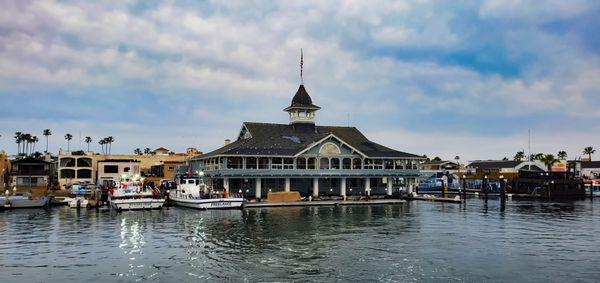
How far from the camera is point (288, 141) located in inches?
2837

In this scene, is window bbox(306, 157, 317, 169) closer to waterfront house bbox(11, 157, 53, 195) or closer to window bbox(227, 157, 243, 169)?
window bbox(227, 157, 243, 169)

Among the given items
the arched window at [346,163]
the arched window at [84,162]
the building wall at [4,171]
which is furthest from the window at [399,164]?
the building wall at [4,171]

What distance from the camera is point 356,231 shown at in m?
38.8

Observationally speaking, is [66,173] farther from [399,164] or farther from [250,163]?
[399,164]

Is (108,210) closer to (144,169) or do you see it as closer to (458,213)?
(458,213)

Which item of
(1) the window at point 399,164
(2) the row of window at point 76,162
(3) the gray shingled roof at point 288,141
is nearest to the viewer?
(3) the gray shingled roof at point 288,141

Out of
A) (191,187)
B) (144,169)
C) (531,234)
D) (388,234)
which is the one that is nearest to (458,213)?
(531,234)

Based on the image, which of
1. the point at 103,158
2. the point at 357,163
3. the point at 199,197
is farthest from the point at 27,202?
the point at 357,163

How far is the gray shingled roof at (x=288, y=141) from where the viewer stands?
6656 cm

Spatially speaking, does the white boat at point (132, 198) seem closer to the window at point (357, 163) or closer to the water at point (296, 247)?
the water at point (296, 247)

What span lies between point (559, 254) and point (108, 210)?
151 feet

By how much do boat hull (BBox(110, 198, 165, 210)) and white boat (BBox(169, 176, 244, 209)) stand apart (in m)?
3.83

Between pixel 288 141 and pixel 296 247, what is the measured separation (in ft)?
136

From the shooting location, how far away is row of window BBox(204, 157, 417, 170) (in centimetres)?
6569
